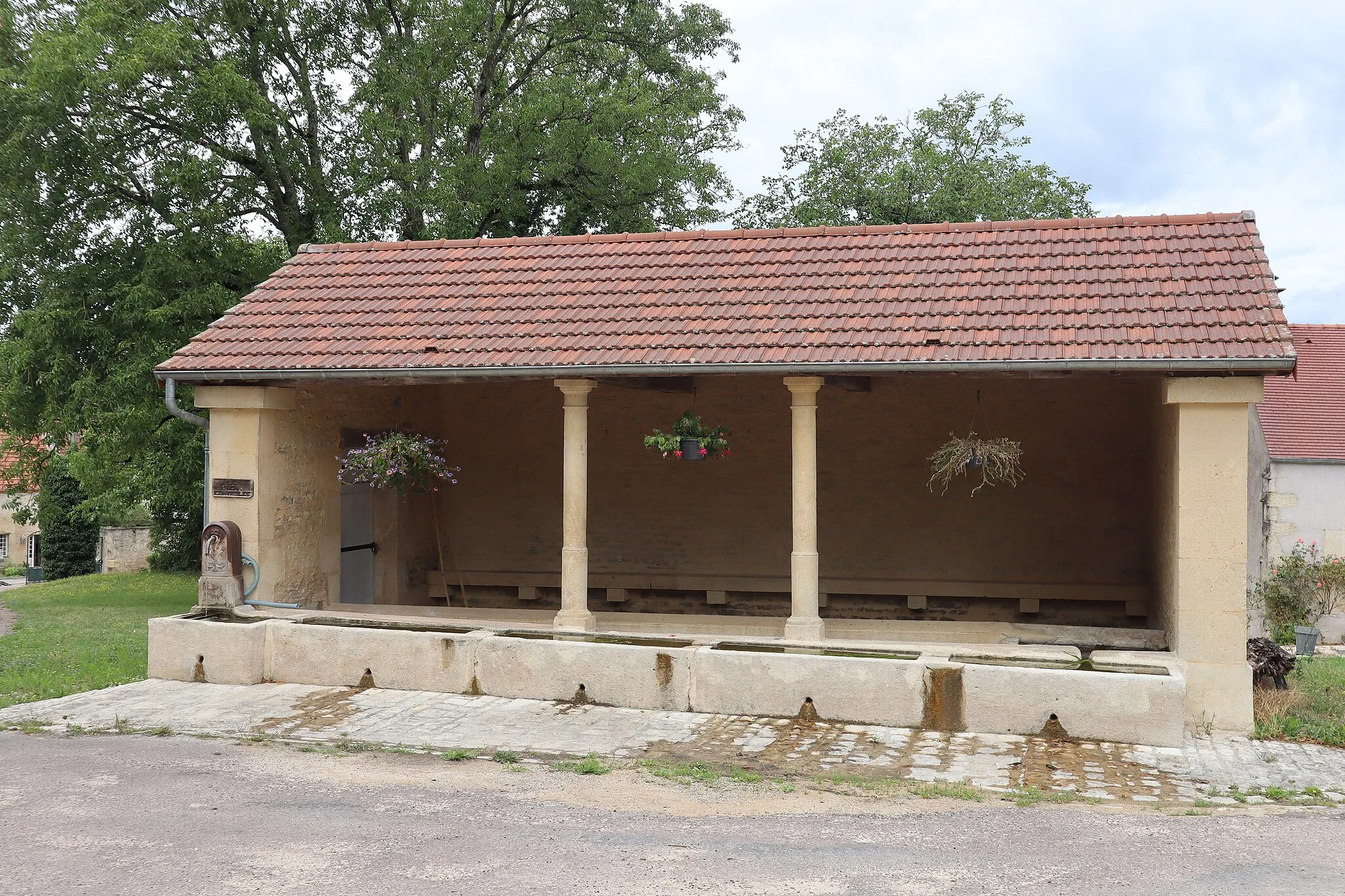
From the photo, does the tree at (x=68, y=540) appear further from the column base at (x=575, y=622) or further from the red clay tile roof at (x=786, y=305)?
the column base at (x=575, y=622)

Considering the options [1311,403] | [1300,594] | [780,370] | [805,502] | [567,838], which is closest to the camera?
[567,838]

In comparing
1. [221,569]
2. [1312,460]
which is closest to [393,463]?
[221,569]

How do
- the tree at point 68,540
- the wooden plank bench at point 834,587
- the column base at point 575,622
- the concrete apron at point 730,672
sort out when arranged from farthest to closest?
the tree at point 68,540 → the wooden plank bench at point 834,587 → the column base at point 575,622 → the concrete apron at point 730,672

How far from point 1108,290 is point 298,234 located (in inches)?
470

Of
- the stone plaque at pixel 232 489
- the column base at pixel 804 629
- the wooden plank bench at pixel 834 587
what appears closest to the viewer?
the column base at pixel 804 629

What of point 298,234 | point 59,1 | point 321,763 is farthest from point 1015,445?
point 59,1

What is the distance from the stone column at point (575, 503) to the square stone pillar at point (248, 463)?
244 cm

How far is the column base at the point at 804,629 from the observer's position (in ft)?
26.8

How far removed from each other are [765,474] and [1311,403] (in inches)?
344

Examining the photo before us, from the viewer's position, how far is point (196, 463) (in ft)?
47.5

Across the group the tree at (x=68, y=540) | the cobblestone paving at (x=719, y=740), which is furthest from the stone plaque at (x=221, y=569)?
the tree at (x=68, y=540)

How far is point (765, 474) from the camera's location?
12.0 m

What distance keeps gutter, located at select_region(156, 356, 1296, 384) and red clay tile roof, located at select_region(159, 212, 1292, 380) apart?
16 millimetres

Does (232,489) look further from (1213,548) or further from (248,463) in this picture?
(1213,548)
